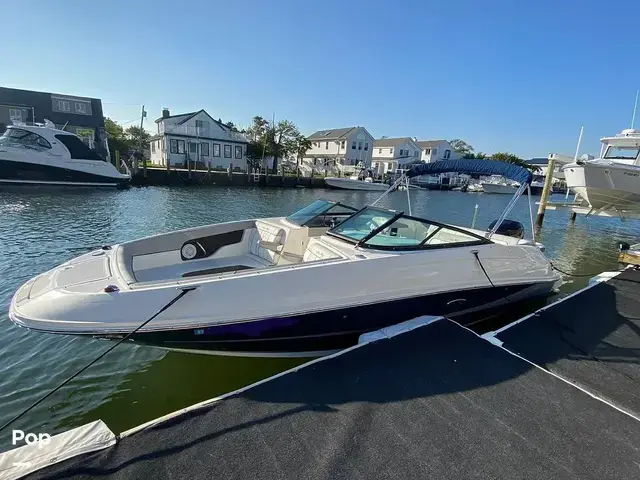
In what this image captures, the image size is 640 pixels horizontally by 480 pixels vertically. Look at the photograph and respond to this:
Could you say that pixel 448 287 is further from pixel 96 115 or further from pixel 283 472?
pixel 96 115

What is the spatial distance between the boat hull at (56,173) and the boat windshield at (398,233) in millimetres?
24176

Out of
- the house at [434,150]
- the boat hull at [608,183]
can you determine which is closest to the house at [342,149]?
the house at [434,150]

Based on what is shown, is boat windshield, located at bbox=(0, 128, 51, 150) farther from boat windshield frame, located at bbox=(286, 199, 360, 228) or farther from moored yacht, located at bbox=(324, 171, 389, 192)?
moored yacht, located at bbox=(324, 171, 389, 192)

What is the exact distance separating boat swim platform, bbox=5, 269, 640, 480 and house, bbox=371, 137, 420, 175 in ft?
178

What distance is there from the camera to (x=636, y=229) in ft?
60.3

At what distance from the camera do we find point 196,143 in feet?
124

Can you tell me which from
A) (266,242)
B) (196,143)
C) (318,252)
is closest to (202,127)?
(196,143)

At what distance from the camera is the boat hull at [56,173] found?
20562 mm

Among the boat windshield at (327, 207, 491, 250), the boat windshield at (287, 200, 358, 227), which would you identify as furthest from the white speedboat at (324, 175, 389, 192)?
the boat windshield at (327, 207, 491, 250)

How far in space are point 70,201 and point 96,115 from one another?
22.3 m

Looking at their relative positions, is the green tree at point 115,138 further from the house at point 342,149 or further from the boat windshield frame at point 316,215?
the boat windshield frame at point 316,215

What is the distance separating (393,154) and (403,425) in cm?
5745

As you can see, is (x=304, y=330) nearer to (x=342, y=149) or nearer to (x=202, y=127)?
(x=202, y=127)

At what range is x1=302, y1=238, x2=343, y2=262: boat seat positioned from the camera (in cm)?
411
